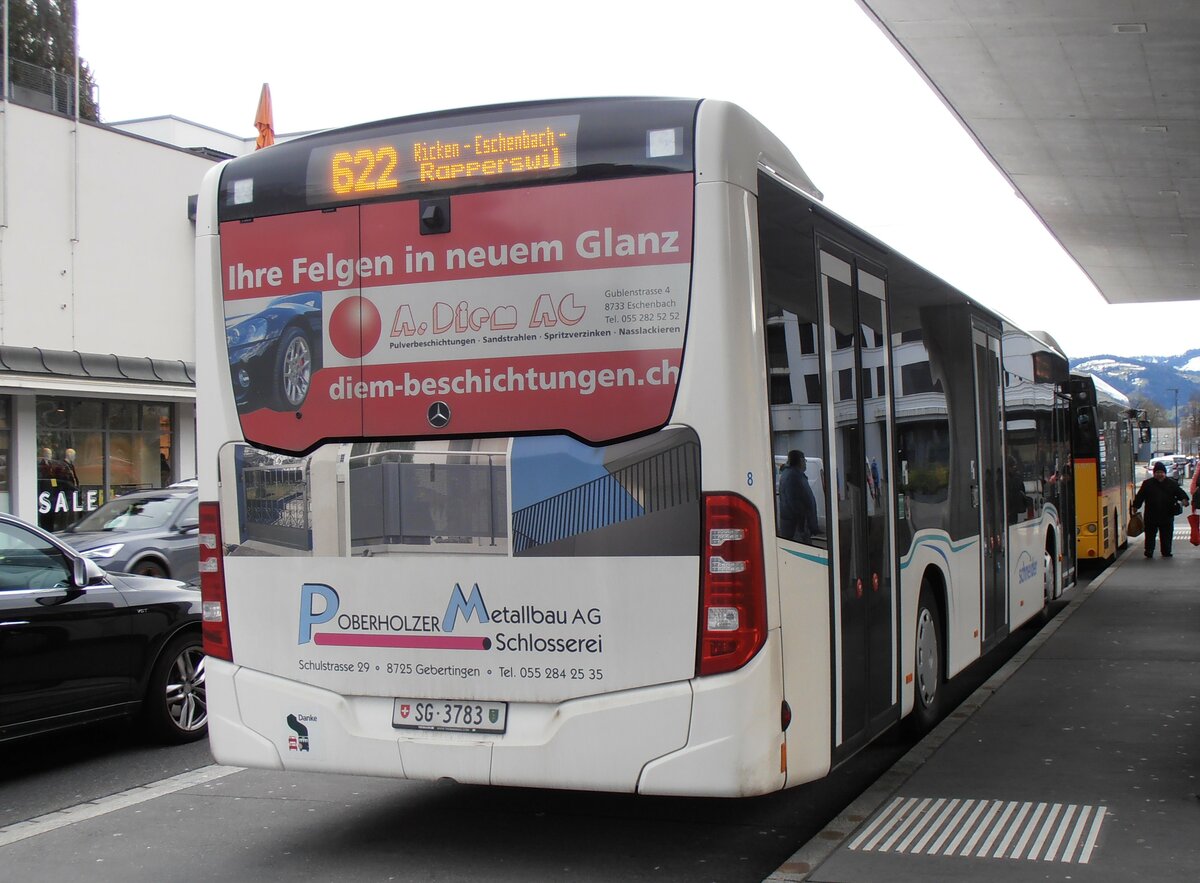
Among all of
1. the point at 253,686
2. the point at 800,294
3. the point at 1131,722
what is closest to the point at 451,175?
the point at 800,294

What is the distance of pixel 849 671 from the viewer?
20.6ft

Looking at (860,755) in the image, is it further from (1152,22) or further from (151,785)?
(1152,22)

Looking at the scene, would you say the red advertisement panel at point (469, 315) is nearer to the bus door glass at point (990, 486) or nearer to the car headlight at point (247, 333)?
the car headlight at point (247, 333)

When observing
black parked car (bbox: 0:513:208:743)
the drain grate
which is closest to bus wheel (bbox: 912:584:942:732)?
the drain grate

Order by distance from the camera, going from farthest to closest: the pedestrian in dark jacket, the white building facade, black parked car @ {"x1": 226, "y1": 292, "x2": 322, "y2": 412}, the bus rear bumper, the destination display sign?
the white building facade
the pedestrian in dark jacket
black parked car @ {"x1": 226, "y1": 292, "x2": 322, "y2": 412}
the destination display sign
the bus rear bumper

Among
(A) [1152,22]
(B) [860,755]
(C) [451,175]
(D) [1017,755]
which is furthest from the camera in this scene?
(A) [1152,22]

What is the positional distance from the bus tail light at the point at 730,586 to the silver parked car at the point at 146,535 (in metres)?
11.9

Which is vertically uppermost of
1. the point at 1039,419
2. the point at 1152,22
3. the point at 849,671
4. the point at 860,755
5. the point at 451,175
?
the point at 1152,22

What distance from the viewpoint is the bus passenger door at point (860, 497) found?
6.23 meters

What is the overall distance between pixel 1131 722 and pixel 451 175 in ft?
18.9

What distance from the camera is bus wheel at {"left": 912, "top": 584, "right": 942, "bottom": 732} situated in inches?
314

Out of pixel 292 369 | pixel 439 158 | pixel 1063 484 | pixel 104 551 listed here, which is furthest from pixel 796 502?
pixel 104 551

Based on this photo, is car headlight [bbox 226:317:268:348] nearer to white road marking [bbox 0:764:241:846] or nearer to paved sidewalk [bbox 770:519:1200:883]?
white road marking [bbox 0:764:241:846]

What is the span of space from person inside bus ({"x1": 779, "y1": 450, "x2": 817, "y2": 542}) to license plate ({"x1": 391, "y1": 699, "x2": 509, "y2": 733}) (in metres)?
1.38
